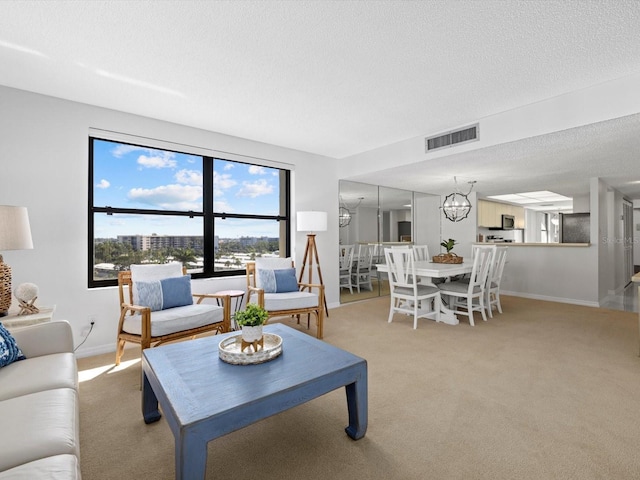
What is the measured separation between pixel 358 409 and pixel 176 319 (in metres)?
1.80

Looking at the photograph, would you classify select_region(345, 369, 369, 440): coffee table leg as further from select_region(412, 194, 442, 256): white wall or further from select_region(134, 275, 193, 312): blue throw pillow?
select_region(412, 194, 442, 256): white wall

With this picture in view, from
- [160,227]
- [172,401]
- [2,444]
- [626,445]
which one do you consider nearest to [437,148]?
[626,445]

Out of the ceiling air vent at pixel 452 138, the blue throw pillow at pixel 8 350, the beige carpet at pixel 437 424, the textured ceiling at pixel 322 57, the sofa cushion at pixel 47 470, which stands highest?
the textured ceiling at pixel 322 57

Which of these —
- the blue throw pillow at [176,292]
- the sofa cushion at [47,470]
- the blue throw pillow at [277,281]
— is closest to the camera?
the sofa cushion at [47,470]

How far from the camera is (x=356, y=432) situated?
6.07ft

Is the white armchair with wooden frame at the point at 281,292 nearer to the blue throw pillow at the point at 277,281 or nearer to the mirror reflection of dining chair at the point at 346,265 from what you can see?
the blue throw pillow at the point at 277,281

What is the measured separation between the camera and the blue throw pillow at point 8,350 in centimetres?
182

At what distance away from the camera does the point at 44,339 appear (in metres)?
2.07

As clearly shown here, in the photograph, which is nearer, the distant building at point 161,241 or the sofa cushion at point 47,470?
the sofa cushion at point 47,470

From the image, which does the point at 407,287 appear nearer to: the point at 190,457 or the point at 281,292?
the point at 281,292

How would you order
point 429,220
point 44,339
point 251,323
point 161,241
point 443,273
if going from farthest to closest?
point 429,220
point 443,273
point 161,241
point 44,339
point 251,323

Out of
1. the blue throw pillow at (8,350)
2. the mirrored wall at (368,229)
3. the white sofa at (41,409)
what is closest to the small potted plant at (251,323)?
the white sofa at (41,409)

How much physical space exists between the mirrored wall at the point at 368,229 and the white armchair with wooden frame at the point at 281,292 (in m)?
1.61

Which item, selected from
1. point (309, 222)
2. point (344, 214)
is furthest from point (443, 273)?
point (344, 214)
